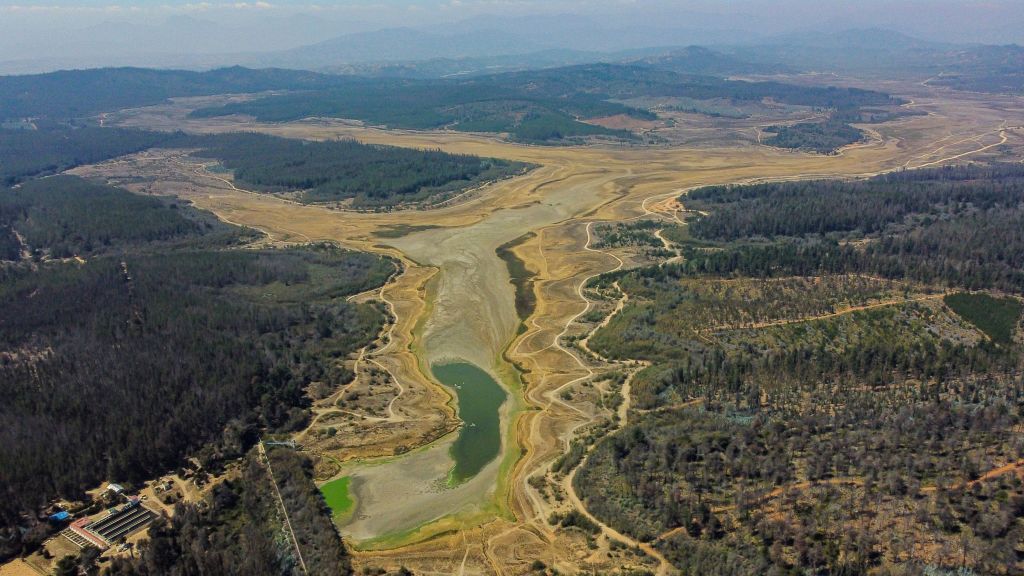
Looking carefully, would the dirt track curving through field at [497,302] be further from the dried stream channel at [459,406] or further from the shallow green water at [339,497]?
the shallow green water at [339,497]

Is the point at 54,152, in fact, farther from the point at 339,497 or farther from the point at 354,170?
the point at 339,497

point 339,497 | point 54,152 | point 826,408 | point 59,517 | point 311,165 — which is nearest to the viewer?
point 59,517

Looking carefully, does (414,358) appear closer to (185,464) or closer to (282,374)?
(282,374)

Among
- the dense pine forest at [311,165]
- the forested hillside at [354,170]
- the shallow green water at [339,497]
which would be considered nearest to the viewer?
the shallow green water at [339,497]

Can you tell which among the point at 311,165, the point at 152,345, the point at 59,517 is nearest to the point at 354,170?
the point at 311,165

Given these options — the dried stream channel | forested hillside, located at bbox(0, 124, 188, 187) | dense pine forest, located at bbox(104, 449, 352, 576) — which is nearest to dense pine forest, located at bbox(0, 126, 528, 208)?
forested hillside, located at bbox(0, 124, 188, 187)

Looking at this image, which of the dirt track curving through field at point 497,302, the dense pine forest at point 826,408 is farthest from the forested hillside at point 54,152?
the dense pine forest at point 826,408
